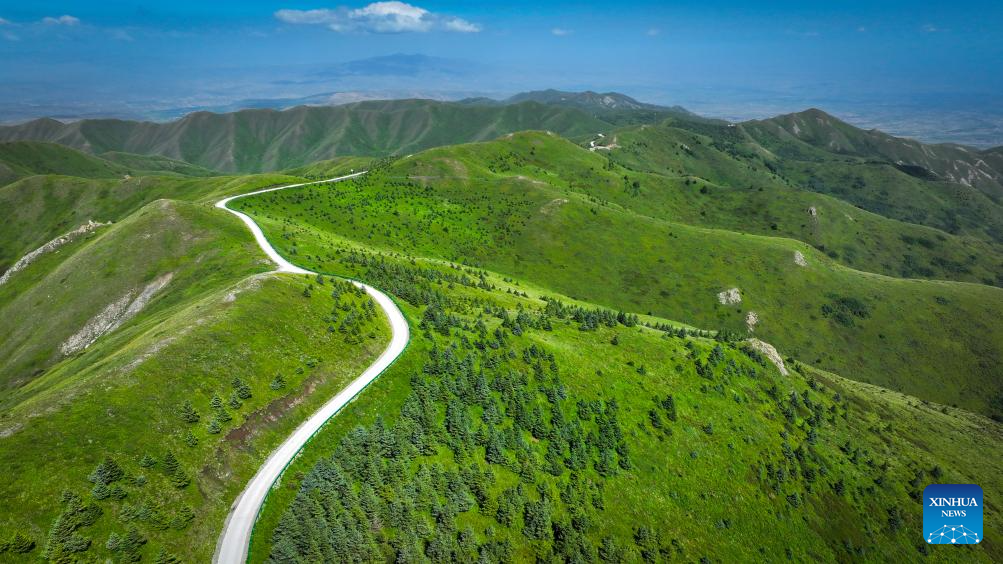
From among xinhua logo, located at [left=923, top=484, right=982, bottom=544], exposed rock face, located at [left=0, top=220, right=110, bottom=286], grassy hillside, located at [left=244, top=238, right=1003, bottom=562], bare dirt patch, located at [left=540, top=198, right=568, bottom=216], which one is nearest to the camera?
grassy hillside, located at [left=244, top=238, right=1003, bottom=562]

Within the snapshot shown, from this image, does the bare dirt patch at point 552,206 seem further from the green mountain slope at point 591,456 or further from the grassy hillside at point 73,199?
the grassy hillside at point 73,199

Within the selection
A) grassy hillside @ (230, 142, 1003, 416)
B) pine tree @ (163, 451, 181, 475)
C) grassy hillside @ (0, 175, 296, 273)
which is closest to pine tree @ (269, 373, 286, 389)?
pine tree @ (163, 451, 181, 475)

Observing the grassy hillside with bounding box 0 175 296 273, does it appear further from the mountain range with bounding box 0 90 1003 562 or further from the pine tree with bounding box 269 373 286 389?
the pine tree with bounding box 269 373 286 389

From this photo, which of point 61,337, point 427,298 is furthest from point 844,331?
point 61,337

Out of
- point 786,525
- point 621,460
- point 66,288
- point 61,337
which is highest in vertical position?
point 66,288

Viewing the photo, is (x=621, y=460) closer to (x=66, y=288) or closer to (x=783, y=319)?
(x=66, y=288)

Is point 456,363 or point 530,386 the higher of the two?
point 456,363

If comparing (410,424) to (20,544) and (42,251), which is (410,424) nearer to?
(20,544)
